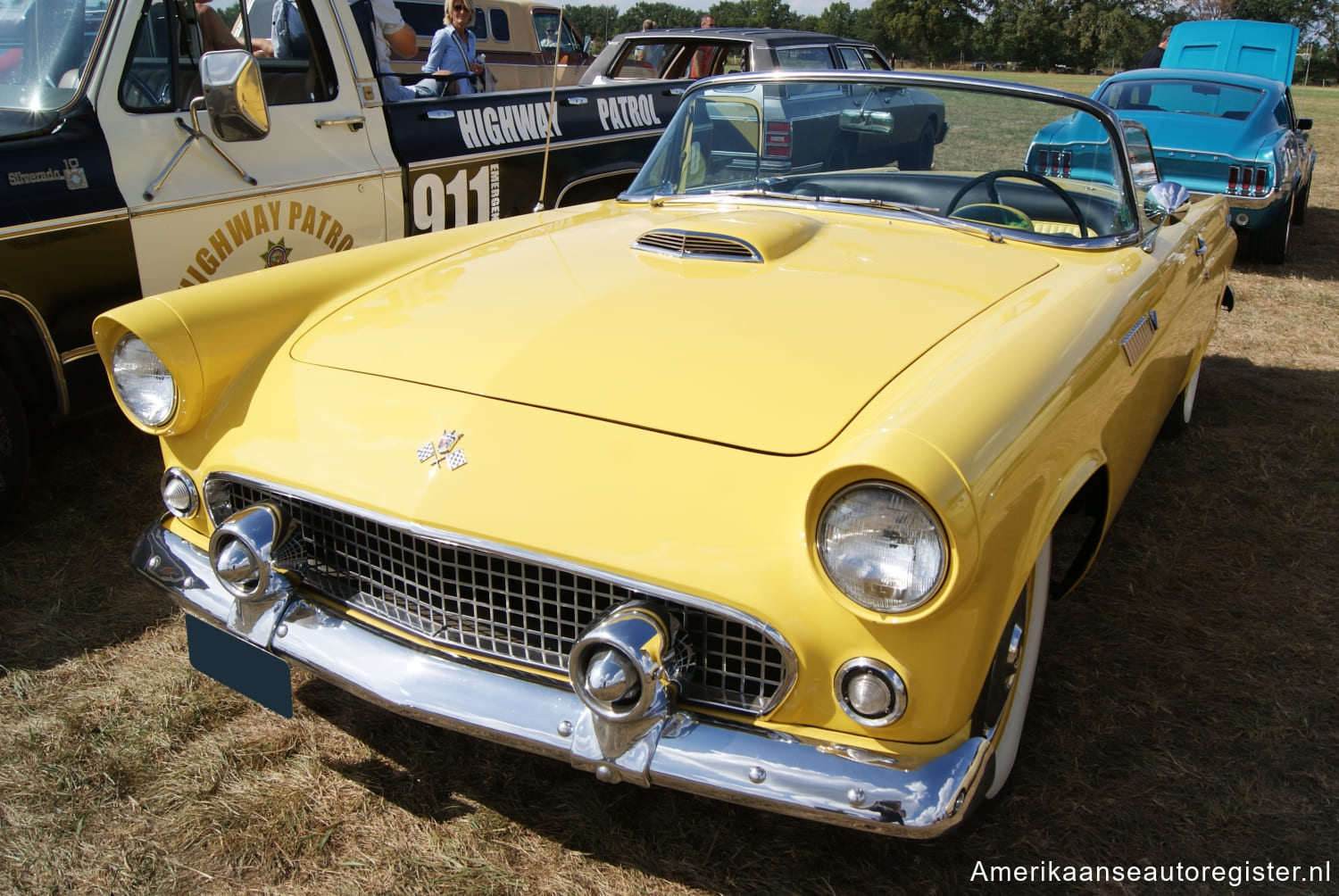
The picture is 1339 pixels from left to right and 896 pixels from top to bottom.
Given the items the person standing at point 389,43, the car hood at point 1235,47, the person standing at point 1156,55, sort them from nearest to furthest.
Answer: the person standing at point 389,43 → the car hood at point 1235,47 → the person standing at point 1156,55

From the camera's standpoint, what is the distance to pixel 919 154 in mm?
3049

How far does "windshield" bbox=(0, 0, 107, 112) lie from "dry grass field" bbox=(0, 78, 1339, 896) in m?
1.39

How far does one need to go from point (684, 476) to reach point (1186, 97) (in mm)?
7807

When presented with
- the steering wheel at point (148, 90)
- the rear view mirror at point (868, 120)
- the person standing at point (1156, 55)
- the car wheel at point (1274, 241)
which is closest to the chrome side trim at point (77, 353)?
the steering wheel at point (148, 90)

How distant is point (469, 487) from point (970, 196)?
1.84 meters

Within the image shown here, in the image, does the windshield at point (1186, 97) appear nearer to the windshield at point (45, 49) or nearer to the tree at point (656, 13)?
the windshield at point (45, 49)

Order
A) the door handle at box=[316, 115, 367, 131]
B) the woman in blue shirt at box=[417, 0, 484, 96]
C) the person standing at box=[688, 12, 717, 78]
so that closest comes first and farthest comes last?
the door handle at box=[316, 115, 367, 131] → the woman in blue shirt at box=[417, 0, 484, 96] → the person standing at box=[688, 12, 717, 78]

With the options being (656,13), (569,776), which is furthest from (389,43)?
(656,13)

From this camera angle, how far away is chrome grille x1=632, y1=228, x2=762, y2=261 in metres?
2.52

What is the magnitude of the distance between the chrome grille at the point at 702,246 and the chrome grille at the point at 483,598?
1031mm

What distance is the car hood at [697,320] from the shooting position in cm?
188

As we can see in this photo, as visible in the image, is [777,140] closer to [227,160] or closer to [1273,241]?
[227,160]

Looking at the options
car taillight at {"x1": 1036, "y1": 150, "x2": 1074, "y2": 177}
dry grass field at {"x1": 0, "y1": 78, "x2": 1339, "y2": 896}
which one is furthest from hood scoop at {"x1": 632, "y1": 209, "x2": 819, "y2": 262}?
dry grass field at {"x1": 0, "y1": 78, "x2": 1339, "y2": 896}

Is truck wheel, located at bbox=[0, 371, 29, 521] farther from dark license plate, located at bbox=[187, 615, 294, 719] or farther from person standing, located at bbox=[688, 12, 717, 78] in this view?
person standing, located at bbox=[688, 12, 717, 78]
